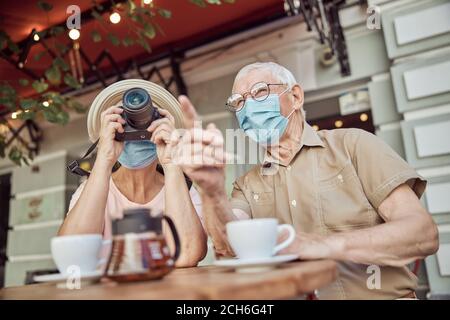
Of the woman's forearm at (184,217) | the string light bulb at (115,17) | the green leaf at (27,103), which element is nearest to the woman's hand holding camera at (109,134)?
the woman's forearm at (184,217)

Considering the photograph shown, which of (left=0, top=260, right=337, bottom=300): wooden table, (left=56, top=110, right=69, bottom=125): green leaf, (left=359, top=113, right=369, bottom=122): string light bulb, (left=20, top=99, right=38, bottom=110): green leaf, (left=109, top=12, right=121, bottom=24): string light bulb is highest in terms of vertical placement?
(left=109, top=12, right=121, bottom=24): string light bulb

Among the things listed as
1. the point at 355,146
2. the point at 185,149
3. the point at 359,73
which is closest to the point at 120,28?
the point at 359,73

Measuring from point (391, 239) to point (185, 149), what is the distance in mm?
429

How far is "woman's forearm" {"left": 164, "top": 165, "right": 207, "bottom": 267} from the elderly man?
7 cm

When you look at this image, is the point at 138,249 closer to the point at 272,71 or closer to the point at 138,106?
the point at 138,106

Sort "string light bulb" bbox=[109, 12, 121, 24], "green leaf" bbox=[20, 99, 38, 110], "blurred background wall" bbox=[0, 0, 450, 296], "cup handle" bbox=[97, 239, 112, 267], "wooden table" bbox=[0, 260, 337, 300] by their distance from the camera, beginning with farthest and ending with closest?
"string light bulb" bbox=[109, 12, 121, 24]
"blurred background wall" bbox=[0, 0, 450, 296]
"green leaf" bbox=[20, 99, 38, 110]
"cup handle" bbox=[97, 239, 112, 267]
"wooden table" bbox=[0, 260, 337, 300]

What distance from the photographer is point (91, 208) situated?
0.92m

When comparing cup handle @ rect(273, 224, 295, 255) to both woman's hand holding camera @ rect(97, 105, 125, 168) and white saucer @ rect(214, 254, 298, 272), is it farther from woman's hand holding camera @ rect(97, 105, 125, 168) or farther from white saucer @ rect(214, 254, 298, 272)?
woman's hand holding camera @ rect(97, 105, 125, 168)

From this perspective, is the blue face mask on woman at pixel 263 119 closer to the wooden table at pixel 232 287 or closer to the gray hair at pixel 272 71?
the gray hair at pixel 272 71

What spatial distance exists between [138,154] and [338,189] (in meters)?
0.55

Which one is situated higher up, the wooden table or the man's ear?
the man's ear

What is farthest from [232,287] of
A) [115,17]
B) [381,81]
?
[381,81]

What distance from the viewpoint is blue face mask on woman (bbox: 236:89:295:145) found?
1.02 m

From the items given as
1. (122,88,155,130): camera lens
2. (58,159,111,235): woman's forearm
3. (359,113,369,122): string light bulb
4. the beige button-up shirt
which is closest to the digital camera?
(122,88,155,130): camera lens
